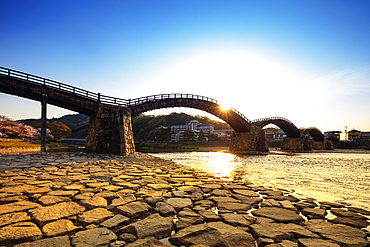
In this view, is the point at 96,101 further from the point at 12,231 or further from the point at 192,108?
the point at 12,231

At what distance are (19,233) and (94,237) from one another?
88 centimetres

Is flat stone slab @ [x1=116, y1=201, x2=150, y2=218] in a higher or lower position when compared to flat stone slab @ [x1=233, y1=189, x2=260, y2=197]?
higher

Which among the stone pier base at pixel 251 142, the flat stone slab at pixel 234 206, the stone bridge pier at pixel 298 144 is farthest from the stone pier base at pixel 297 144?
the flat stone slab at pixel 234 206

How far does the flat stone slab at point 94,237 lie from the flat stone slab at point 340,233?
Answer: 263 cm

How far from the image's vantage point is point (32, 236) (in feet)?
6.65

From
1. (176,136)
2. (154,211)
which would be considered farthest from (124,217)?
(176,136)

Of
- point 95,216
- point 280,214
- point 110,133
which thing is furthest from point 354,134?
point 95,216

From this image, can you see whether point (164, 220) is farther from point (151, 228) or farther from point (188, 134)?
point (188, 134)

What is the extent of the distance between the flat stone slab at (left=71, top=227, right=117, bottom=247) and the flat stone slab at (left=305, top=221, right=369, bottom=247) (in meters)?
2.63

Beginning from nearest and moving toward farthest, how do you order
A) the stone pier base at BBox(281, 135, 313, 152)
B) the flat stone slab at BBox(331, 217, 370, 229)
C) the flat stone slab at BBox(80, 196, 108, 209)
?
the flat stone slab at BBox(331, 217, 370, 229)
the flat stone slab at BBox(80, 196, 108, 209)
the stone pier base at BBox(281, 135, 313, 152)

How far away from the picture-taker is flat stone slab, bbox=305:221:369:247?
2101mm

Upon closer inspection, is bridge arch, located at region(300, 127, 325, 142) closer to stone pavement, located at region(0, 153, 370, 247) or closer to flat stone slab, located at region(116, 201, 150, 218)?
stone pavement, located at region(0, 153, 370, 247)

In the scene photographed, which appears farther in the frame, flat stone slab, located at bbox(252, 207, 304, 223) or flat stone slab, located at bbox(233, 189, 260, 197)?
flat stone slab, located at bbox(233, 189, 260, 197)

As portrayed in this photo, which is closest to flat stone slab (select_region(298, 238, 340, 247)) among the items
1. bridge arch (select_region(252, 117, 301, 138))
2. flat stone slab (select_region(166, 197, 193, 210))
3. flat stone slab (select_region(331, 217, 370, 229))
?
flat stone slab (select_region(331, 217, 370, 229))
